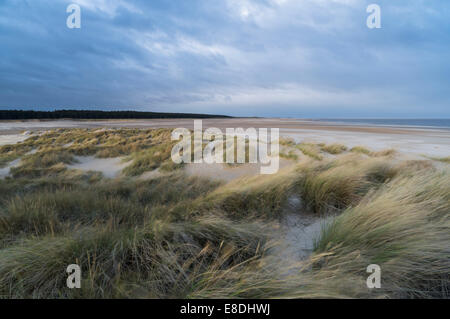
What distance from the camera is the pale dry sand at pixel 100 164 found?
825 cm

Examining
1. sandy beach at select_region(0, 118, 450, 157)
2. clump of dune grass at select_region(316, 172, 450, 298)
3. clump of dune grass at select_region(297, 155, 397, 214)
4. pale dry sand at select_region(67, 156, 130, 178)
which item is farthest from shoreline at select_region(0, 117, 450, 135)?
pale dry sand at select_region(67, 156, 130, 178)

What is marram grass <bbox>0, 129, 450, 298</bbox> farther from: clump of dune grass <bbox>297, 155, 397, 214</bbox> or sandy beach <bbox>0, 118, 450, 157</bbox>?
sandy beach <bbox>0, 118, 450, 157</bbox>

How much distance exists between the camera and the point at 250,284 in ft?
4.54

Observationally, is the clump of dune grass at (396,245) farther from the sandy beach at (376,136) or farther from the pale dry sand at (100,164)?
the pale dry sand at (100,164)

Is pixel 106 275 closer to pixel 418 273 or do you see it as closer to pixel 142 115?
pixel 418 273

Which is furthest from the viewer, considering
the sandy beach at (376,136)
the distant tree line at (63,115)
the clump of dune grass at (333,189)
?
the distant tree line at (63,115)

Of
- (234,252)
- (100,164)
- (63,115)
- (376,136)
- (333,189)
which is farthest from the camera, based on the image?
(63,115)

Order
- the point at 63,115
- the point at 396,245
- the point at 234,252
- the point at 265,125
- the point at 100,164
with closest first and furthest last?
the point at 396,245, the point at 234,252, the point at 100,164, the point at 265,125, the point at 63,115

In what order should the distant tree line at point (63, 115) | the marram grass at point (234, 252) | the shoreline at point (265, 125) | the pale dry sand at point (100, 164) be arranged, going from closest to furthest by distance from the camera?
the marram grass at point (234, 252), the pale dry sand at point (100, 164), the shoreline at point (265, 125), the distant tree line at point (63, 115)

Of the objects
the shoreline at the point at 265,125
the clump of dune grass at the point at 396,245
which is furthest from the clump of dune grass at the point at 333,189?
the shoreline at the point at 265,125

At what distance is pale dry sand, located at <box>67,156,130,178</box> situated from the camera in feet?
27.1

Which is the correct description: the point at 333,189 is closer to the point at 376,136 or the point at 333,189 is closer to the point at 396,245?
the point at 396,245

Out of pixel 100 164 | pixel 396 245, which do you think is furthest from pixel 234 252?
pixel 100 164

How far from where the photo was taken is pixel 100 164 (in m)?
9.33
